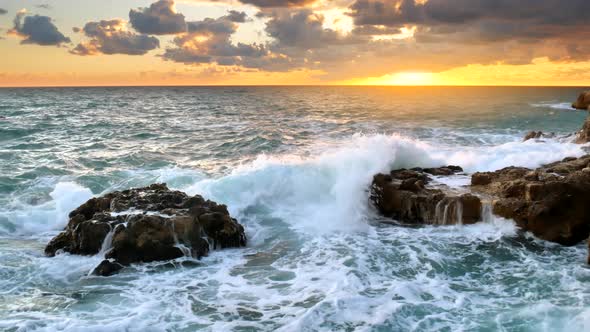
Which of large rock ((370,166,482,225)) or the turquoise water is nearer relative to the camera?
the turquoise water

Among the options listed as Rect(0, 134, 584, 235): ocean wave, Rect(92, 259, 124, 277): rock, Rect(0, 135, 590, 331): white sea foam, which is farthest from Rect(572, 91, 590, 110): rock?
Rect(92, 259, 124, 277): rock

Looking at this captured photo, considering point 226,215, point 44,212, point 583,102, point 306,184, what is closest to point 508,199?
point 306,184

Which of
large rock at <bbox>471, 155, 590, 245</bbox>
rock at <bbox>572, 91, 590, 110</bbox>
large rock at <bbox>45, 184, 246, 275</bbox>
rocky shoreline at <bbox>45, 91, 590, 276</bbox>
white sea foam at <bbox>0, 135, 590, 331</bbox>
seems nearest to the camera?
white sea foam at <bbox>0, 135, 590, 331</bbox>

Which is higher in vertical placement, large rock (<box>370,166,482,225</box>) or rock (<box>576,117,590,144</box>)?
rock (<box>576,117,590,144</box>)

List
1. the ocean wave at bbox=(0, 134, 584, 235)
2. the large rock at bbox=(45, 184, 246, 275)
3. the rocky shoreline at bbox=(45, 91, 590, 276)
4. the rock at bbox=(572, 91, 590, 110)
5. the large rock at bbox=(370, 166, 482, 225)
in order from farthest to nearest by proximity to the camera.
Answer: the rock at bbox=(572, 91, 590, 110)
the ocean wave at bbox=(0, 134, 584, 235)
the large rock at bbox=(370, 166, 482, 225)
the rocky shoreline at bbox=(45, 91, 590, 276)
the large rock at bbox=(45, 184, 246, 275)

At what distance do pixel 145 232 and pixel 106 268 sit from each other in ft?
3.42

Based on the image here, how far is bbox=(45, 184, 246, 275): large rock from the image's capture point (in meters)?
9.59

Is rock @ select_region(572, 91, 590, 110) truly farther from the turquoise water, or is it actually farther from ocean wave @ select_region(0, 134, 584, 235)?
ocean wave @ select_region(0, 134, 584, 235)

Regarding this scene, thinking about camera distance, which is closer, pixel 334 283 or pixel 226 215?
pixel 334 283

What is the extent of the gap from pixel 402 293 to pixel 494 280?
186 cm

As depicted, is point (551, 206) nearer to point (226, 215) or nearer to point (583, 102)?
point (226, 215)

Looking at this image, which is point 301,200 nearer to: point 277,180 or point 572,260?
point 277,180

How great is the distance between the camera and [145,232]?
9789mm

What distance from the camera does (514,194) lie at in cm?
1144
